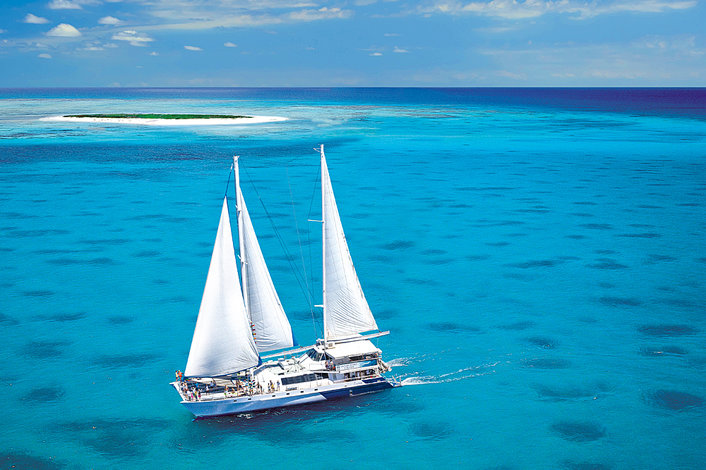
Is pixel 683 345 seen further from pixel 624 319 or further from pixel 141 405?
pixel 141 405

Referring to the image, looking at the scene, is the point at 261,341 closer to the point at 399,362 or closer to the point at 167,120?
the point at 399,362

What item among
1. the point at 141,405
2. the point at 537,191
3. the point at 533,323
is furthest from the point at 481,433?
the point at 537,191

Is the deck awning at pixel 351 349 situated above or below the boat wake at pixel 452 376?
above

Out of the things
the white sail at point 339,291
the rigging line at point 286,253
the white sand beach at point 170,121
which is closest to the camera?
the white sail at point 339,291

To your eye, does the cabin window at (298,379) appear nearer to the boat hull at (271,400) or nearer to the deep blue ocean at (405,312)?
the boat hull at (271,400)

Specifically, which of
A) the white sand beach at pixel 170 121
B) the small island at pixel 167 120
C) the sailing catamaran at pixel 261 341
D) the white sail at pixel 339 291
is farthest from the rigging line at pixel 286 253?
the small island at pixel 167 120
